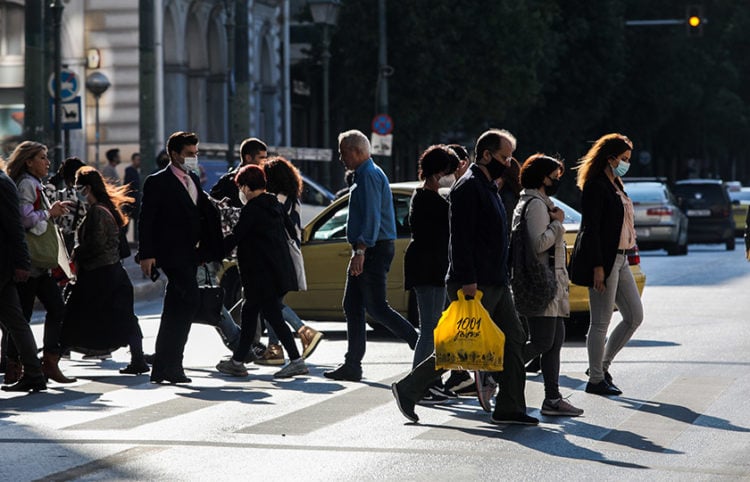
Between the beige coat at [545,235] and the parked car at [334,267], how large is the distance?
519 cm

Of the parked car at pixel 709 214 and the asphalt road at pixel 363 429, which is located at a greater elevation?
the asphalt road at pixel 363 429

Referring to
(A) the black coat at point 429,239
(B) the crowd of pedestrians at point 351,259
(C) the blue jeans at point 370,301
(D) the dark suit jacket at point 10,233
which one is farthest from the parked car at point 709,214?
(D) the dark suit jacket at point 10,233

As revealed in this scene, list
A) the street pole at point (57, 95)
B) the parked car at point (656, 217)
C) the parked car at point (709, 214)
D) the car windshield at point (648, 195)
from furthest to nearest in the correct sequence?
1. the parked car at point (709, 214)
2. the car windshield at point (648, 195)
3. the parked car at point (656, 217)
4. the street pole at point (57, 95)

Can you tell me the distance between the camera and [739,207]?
4494 cm

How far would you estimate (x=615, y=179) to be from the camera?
12203 millimetres

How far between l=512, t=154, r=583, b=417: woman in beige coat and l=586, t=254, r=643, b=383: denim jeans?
0.98 m

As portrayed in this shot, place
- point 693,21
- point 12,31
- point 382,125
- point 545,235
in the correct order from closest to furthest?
point 545,235
point 12,31
point 382,125
point 693,21

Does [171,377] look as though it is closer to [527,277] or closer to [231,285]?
[527,277]

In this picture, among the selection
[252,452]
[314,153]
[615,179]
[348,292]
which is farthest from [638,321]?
[314,153]

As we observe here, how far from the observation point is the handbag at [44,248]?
13.0 meters

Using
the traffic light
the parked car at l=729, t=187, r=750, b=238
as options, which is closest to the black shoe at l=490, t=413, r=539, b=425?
the parked car at l=729, t=187, r=750, b=238

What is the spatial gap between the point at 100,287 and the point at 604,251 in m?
3.90

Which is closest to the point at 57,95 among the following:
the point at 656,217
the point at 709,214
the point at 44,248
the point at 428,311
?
the point at 44,248

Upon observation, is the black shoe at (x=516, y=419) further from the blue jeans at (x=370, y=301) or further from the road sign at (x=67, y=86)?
the road sign at (x=67, y=86)
